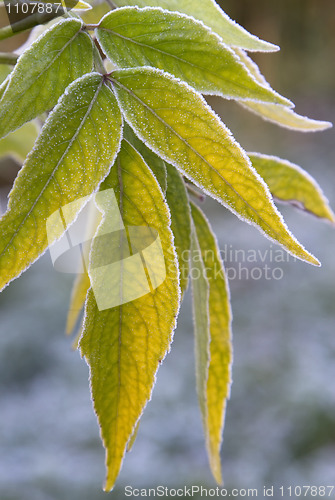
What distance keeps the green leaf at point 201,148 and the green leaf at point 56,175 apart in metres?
0.03

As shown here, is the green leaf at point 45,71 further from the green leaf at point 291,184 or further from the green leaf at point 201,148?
the green leaf at point 291,184

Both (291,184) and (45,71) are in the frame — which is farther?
(291,184)

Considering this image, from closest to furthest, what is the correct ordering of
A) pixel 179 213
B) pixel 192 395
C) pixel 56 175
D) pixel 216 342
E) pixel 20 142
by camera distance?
pixel 56 175, pixel 179 213, pixel 216 342, pixel 20 142, pixel 192 395

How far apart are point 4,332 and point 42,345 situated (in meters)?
0.32

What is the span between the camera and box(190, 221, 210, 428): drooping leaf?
22.1 inches

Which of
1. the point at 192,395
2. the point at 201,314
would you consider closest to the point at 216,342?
the point at 201,314

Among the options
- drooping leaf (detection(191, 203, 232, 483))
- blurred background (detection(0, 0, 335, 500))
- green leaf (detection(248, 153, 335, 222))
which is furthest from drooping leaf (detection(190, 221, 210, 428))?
blurred background (detection(0, 0, 335, 500))

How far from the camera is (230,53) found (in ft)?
1.37

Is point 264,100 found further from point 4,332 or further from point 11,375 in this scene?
point 4,332

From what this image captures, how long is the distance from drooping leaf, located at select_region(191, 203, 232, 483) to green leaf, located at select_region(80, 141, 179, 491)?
175 millimetres

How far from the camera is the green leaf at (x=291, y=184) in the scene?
607 millimetres

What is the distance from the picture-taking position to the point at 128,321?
0.41 meters

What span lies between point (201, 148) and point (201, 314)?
22 cm

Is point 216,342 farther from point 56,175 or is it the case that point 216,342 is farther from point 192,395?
point 192,395
